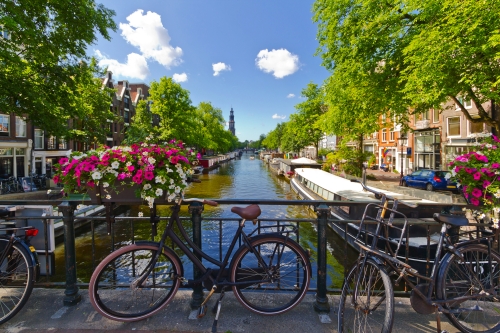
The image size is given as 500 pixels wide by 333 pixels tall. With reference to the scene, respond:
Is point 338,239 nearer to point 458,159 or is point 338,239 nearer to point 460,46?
point 460,46

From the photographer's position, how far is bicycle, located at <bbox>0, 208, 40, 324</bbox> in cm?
255

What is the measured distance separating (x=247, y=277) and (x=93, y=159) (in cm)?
185

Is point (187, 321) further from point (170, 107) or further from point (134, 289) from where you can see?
point (170, 107)

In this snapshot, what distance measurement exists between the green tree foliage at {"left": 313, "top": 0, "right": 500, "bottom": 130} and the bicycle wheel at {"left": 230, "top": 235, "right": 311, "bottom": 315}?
8.34 metres

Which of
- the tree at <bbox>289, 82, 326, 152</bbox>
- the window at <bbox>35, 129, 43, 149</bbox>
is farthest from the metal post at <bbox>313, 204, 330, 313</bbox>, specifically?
the tree at <bbox>289, 82, 326, 152</bbox>

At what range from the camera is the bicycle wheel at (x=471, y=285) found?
229 cm

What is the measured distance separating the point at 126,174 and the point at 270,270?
1661 millimetres

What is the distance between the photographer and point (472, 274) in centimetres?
241

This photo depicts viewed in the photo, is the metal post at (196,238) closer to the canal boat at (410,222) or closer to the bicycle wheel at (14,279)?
the canal boat at (410,222)

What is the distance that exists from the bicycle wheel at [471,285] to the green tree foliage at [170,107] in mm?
28873

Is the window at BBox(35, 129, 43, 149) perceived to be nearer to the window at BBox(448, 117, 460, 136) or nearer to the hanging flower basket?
the hanging flower basket

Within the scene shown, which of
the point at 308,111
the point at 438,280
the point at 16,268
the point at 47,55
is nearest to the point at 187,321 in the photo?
the point at 16,268

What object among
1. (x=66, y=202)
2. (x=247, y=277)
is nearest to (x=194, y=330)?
(x=247, y=277)

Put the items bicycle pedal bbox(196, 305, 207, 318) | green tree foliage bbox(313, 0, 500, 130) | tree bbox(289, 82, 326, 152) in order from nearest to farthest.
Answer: bicycle pedal bbox(196, 305, 207, 318), green tree foliage bbox(313, 0, 500, 130), tree bbox(289, 82, 326, 152)
